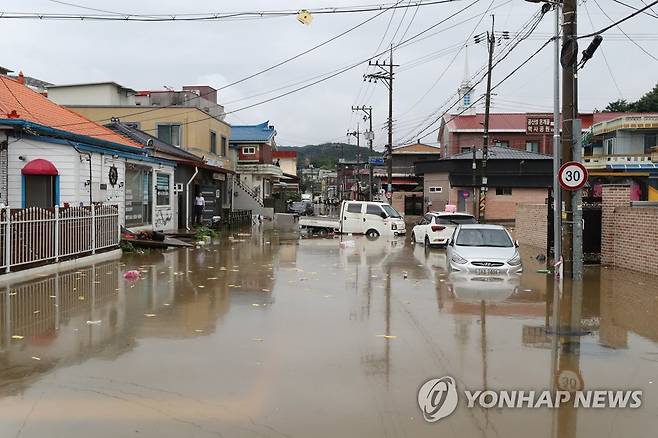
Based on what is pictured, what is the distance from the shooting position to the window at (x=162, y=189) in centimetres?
2677

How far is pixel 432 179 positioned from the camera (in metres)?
48.5

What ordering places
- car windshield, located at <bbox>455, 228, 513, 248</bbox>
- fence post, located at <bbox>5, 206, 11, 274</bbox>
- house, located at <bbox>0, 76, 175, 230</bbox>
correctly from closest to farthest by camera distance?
→ fence post, located at <bbox>5, 206, 11, 274</bbox>, car windshield, located at <bbox>455, 228, 513, 248</bbox>, house, located at <bbox>0, 76, 175, 230</bbox>

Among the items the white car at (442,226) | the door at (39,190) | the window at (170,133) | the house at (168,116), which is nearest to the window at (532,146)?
the house at (168,116)

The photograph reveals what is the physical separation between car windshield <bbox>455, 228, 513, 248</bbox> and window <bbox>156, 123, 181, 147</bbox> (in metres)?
25.2

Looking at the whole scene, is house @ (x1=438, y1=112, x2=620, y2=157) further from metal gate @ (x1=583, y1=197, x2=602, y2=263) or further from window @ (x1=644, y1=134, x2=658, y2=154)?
metal gate @ (x1=583, y1=197, x2=602, y2=263)

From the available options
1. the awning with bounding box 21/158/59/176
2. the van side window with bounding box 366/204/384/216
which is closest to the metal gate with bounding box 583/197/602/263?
the van side window with bounding box 366/204/384/216

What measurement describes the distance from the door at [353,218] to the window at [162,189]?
8.94 metres

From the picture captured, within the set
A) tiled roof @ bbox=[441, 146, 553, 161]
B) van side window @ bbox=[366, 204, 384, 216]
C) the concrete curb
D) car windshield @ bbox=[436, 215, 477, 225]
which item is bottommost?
the concrete curb

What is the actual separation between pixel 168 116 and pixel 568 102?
27.3m

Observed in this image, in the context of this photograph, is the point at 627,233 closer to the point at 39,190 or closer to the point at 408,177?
the point at 39,190

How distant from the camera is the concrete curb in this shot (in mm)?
12641

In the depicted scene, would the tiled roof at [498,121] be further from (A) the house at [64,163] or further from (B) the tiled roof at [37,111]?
(B) the tiled roof at [37,111]

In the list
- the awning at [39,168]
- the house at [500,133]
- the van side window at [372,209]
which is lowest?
the van side window at [372,209]

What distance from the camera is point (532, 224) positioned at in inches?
1022
